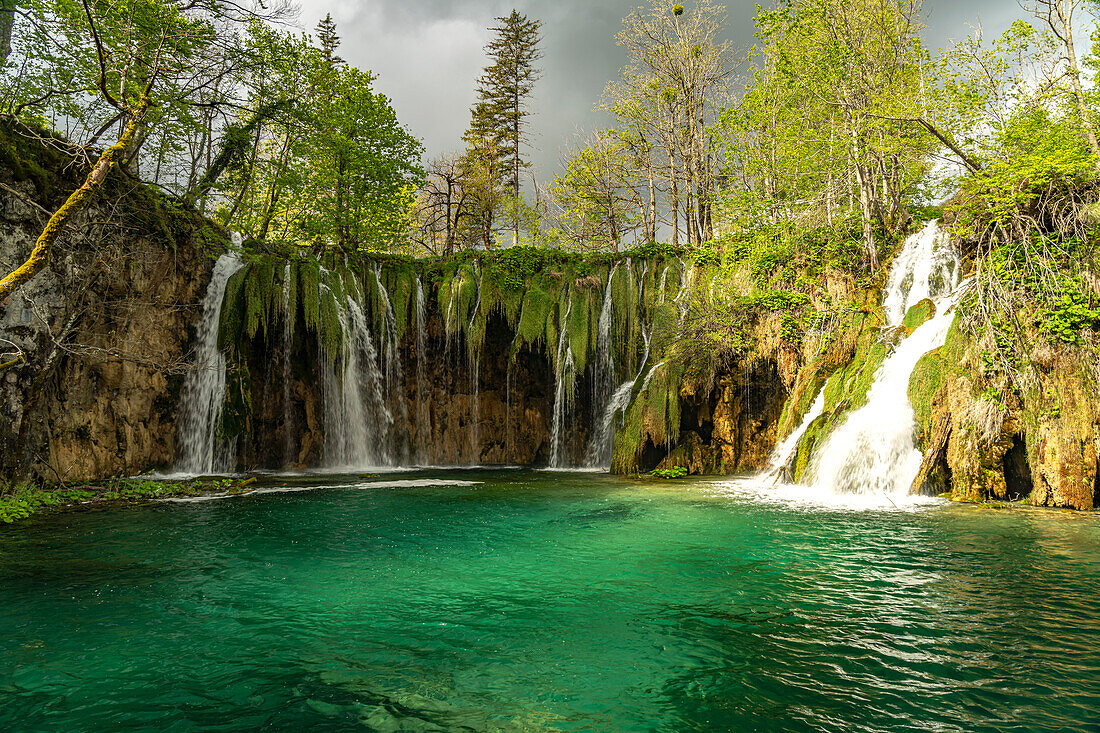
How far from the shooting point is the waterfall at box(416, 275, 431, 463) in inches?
766

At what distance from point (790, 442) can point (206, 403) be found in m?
15.2

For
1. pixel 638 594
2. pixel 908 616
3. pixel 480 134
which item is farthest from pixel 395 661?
pixel 480 134

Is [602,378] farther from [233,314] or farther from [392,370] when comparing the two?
[233,314]

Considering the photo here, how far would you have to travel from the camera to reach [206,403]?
1571 centimetres

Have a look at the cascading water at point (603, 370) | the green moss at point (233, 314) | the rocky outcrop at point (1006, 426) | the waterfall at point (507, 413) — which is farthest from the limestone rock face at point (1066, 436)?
the green moss at point (233, 314)

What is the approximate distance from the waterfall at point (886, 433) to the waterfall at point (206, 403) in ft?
50.0

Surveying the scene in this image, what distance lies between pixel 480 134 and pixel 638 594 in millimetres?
40975

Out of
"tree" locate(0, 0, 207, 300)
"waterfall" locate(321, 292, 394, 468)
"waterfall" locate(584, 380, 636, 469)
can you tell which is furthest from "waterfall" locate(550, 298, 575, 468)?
"tree" locate(0, 0, 207, 300)

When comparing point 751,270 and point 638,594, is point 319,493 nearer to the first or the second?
point 638,594

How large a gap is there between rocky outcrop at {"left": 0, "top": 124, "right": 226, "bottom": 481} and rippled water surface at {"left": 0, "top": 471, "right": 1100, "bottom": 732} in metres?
4.16

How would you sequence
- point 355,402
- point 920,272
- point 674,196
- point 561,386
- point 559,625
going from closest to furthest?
point 559,625 → point 920,272 → point 355,402 → point 561,386 → point 674,196

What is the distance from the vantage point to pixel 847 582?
17.6 feet

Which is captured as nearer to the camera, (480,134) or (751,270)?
(751,270)

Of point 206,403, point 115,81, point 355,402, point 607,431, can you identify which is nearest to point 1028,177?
point 607,431
